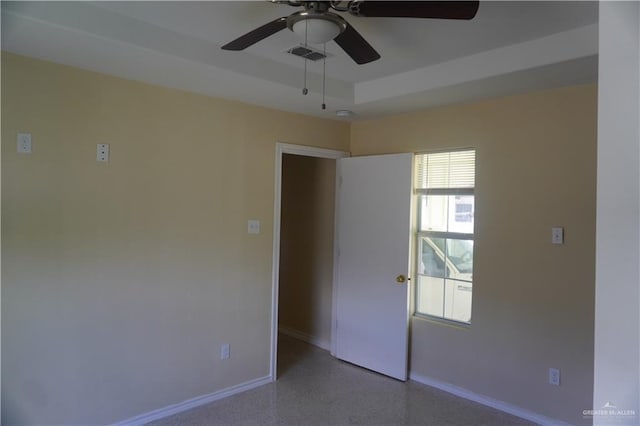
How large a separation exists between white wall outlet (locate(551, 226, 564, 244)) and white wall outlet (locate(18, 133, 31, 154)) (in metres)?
3.44

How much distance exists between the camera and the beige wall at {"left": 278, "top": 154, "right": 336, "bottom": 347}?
4.41 meters

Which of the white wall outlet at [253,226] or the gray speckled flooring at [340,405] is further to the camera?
the white wall outlet at [253,226]

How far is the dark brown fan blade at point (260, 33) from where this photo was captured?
68.2 inches

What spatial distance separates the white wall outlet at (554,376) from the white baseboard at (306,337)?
218cm

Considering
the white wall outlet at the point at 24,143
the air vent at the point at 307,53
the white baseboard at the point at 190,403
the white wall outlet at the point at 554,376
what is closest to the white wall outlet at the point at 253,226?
the white baseboard at the point at 190,403

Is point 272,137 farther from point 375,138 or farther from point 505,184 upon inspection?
point 505,184

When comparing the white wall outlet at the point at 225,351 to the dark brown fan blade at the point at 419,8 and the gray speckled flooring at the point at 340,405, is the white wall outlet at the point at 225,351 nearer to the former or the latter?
the gray speckled flooring at the point at 340,405

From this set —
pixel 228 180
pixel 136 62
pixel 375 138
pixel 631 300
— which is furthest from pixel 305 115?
pixel 631 300

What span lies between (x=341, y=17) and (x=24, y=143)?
197 centimetres

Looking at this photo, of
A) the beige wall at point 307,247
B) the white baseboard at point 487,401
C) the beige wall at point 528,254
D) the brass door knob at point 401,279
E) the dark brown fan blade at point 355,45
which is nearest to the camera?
the dark brown fan blade at point 355,45

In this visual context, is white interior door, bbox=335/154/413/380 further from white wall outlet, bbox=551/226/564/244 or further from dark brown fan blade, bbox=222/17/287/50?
dark brown fan blade, bbox=222/17/287/50

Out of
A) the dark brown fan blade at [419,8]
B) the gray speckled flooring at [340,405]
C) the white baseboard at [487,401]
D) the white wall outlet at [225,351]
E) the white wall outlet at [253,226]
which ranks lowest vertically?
the gray speckled flooring at [340,405]

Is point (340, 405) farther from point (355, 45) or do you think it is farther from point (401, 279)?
point (355, 45)

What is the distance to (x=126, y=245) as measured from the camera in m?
2.75
